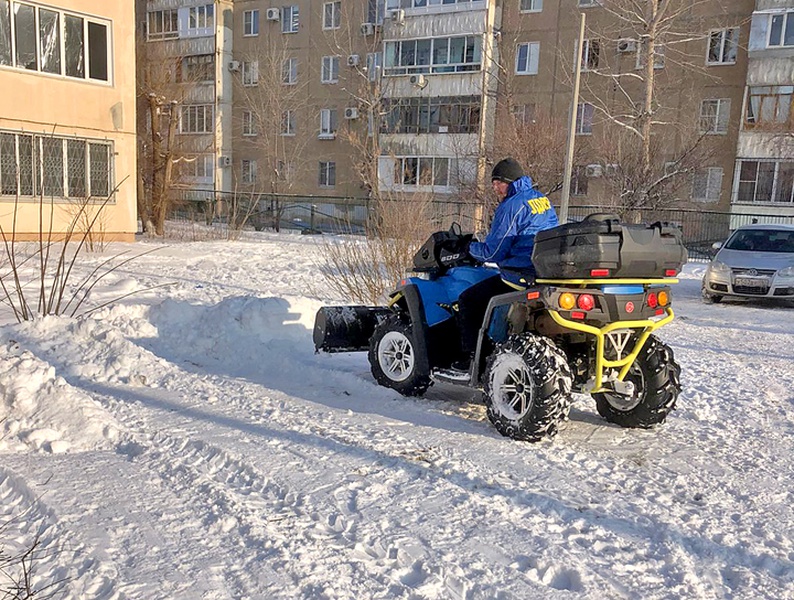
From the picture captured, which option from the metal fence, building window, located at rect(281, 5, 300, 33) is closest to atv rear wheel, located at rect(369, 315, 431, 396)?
the metal fence

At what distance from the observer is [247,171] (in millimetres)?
44531

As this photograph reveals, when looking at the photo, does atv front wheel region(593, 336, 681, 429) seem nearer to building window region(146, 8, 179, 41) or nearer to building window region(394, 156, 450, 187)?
building window region(394, 156, 450, 187)

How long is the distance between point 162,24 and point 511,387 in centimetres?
4650

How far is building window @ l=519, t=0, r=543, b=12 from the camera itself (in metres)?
34.0

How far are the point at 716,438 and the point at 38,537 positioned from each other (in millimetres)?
4503

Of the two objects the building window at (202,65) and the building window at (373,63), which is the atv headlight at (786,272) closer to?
the building window at (373,63)

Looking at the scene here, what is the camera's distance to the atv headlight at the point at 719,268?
13.2 m

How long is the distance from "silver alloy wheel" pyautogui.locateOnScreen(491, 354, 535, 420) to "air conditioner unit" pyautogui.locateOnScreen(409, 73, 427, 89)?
3163cm

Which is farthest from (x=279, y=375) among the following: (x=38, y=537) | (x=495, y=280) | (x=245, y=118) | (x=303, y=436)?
(x=245, y=118)

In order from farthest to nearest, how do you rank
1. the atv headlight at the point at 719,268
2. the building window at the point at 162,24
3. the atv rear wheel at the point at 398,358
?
the building window at the point at 162,24 < the atv headlight at the point at 719,268 < the atv rear wheel at the point at 398,358

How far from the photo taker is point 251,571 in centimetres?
310

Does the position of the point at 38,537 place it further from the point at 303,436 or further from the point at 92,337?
the point at 92,337

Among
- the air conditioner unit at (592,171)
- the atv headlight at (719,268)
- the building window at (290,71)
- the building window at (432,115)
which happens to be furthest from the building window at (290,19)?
the atv headlight at (719,268)

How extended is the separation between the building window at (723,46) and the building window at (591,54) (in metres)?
4.88
